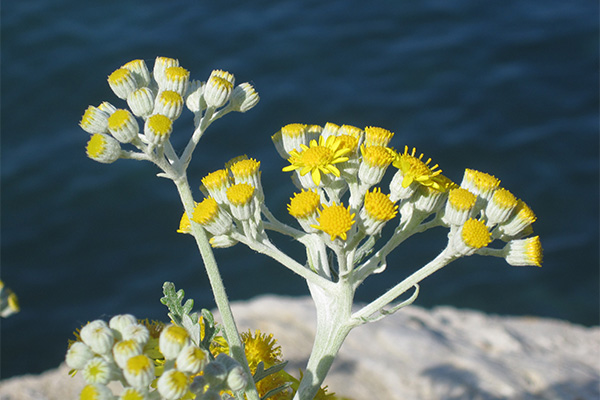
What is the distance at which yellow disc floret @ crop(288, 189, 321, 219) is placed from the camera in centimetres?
193

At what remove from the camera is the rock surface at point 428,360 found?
381cm

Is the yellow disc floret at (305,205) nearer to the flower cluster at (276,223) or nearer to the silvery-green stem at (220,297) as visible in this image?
the flower cluster at (276,223)

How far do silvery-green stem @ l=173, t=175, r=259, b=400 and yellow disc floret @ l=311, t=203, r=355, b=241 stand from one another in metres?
0.32

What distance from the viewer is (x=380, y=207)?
6.31 ft

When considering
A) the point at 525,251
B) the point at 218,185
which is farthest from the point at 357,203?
the point at 525,251

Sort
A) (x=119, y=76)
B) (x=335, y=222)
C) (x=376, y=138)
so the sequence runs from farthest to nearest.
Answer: (x=376, y=138), (x=119, y=76), (x=335, y=222)

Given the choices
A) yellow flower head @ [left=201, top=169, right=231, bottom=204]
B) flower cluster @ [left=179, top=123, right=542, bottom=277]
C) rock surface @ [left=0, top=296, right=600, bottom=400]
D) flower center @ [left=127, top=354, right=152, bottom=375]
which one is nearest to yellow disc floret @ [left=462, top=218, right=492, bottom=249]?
flower cluster @ [left=179, top=123, right=542, bottom=277]

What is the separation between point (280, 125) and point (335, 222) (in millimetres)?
6191

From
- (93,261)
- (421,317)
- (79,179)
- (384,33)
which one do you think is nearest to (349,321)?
(421,317)

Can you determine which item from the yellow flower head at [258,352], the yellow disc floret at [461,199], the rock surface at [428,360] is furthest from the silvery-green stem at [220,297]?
the rock surface at [428,360]

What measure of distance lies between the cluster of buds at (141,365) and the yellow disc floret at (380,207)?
57 cm

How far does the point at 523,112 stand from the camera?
27.9 ft

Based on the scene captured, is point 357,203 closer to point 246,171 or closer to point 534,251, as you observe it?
point 246,171

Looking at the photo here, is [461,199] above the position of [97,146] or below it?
below
